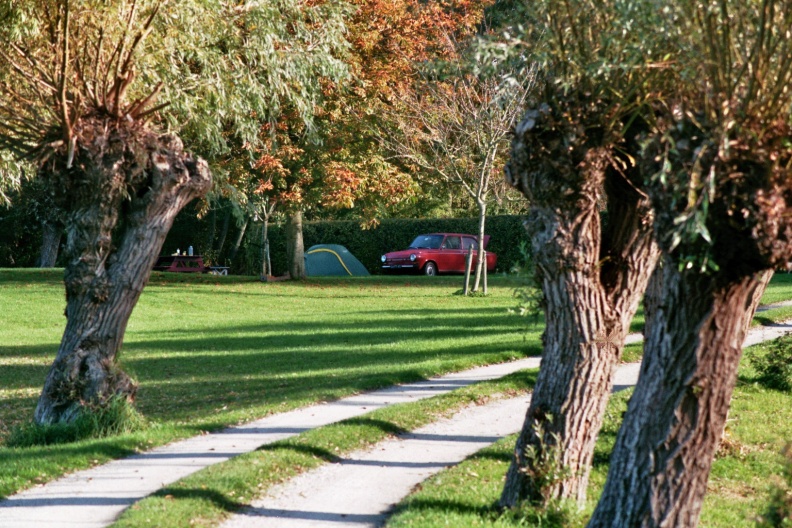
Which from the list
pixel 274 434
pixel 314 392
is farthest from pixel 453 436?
pixel 314 392

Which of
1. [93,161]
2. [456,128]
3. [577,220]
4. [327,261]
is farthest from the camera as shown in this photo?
[327,261]

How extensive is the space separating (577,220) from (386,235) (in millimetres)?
33208

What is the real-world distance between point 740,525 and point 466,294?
1946cm

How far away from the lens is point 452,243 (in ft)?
117

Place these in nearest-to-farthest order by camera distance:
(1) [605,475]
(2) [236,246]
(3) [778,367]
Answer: (1) [605,475], (3) [778,367], (2) [236,246]

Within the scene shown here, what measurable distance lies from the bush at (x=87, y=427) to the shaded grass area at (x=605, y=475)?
3850mm

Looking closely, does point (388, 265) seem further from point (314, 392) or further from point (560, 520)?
point (560, 520)

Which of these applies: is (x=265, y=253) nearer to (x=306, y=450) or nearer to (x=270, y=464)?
(x=306, y=450)

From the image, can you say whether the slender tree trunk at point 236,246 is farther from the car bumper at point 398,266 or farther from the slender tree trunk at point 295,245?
the slender tree trunk at point 295,245

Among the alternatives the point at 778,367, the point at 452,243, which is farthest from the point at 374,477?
the point at 452,243

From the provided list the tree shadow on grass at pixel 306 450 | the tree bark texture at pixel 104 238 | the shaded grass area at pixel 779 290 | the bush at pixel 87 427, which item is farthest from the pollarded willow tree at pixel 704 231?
the shaded grass area at pixel 779 290

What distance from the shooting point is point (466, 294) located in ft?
85.9

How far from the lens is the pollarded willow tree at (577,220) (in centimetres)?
552

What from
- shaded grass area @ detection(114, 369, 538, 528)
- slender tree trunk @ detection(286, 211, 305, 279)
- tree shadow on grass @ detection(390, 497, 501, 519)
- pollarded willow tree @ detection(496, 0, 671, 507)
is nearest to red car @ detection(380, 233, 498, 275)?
slender tree trunk @ detection(286, 211, 305, 279)
